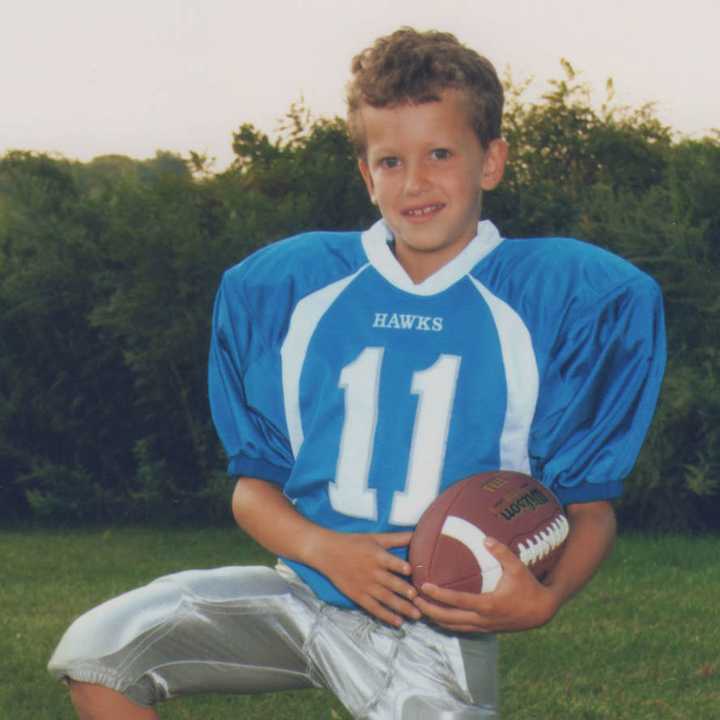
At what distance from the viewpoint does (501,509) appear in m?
2.98

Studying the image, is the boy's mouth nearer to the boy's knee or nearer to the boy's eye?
the boy's eye

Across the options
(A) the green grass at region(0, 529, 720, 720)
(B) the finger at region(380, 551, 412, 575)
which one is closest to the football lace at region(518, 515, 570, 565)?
(B) the finger at region(380, 551, 412, 575)

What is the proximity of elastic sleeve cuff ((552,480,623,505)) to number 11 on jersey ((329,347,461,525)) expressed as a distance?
295 millimetres

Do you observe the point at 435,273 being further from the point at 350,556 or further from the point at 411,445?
the point at 350,556

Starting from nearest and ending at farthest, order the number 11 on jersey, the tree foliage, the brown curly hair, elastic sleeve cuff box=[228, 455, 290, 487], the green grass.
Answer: the number 11 on jersey, the brown curly hair, elastic sleeve cuff box=[228, 455, 290, 487], the green grass, the tree foliage

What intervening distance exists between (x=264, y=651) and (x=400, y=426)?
587 mm

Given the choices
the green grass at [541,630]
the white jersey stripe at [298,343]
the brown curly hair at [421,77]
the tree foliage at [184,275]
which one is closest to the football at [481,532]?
the white jersey stripe at [298,343]

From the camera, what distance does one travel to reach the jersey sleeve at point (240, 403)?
3.37 metres

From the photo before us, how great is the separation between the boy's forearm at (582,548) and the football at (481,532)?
0.03 m

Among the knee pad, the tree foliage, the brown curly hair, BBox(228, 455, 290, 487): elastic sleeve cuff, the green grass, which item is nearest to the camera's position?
the knee pad

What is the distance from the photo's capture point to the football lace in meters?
2.99

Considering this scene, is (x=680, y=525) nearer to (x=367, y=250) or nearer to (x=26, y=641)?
(x=26, y=641)

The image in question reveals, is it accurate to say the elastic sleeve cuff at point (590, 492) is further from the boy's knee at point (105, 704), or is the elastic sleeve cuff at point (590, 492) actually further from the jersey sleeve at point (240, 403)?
the boy's knee at point (105, 704)

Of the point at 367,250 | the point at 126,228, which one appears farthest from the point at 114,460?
the point at 367,250
